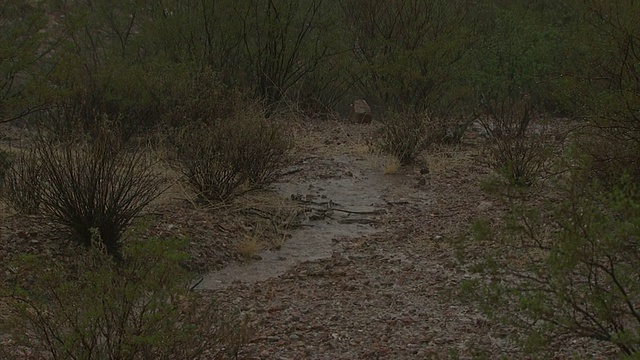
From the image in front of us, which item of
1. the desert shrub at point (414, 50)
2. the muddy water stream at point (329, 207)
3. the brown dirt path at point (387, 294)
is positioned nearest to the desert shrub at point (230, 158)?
the muddy water stream at point (329, 207)

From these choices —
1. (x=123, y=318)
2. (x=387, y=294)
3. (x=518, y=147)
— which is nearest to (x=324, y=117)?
(x=518, y=147)

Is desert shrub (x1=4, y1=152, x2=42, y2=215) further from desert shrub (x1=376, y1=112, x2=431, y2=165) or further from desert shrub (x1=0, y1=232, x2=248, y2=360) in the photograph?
desert shrub (x1=376, y1=112, x2=431, y2=165)

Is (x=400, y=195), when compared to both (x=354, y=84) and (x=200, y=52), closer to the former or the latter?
(x=200, y=52)

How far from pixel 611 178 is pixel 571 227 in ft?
15.7

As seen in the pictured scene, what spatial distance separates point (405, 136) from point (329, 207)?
112 inches

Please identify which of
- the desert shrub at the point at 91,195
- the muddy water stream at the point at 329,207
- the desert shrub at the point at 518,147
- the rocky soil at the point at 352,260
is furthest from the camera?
the desert shrub at the point at 518,147

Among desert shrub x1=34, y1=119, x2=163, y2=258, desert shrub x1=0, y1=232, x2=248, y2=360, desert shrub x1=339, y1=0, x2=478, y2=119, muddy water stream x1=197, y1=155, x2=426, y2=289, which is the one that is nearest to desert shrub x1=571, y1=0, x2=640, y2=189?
muddy water stream x1=197, y1=155, x2=426, y2=289

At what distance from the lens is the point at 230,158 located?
366 inches

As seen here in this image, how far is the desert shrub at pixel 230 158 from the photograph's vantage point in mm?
8977

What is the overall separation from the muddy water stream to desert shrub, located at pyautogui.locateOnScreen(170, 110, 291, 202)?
1.48 feet

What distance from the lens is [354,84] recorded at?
60.2 feet

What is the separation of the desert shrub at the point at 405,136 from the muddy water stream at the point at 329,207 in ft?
1.41

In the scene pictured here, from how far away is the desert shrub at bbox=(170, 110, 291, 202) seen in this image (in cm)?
898

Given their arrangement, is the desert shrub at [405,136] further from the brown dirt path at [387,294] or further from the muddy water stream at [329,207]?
the brown dirt path at [387,294]
